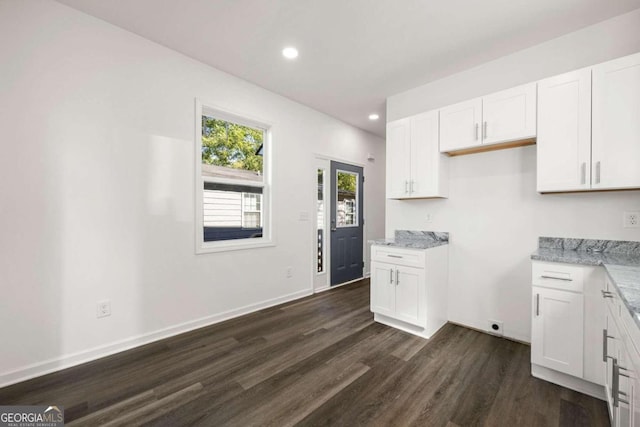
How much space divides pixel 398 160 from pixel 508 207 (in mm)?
1219

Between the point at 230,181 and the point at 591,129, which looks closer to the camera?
the point at 591,129

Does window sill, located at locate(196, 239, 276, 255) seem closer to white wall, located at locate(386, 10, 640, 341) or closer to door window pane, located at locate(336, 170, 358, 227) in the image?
door window pane, located at locate(336, 170, 358, 227)

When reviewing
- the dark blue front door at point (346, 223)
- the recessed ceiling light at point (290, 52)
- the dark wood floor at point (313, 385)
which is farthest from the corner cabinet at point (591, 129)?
the dark blue front door at point (346, 223)

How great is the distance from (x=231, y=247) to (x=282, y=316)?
103cm

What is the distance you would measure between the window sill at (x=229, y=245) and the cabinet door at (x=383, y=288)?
1.42 meters

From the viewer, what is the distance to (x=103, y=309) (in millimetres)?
2281

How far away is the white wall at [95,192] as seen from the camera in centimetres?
193

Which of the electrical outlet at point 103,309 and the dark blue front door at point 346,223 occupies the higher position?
the dark blue front door at point 346,223

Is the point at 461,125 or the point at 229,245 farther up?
the point at 461,125

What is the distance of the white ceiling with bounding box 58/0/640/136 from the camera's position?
6.75 ft

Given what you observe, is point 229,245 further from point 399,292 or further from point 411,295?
point 411,295

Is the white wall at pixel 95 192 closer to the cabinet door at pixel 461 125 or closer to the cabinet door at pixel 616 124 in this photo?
the cabinet door at pixel 461 125

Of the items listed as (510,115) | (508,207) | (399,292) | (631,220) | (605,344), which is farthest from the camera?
(399,292)

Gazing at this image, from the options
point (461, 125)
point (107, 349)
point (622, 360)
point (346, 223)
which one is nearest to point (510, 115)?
point (461, 125)
